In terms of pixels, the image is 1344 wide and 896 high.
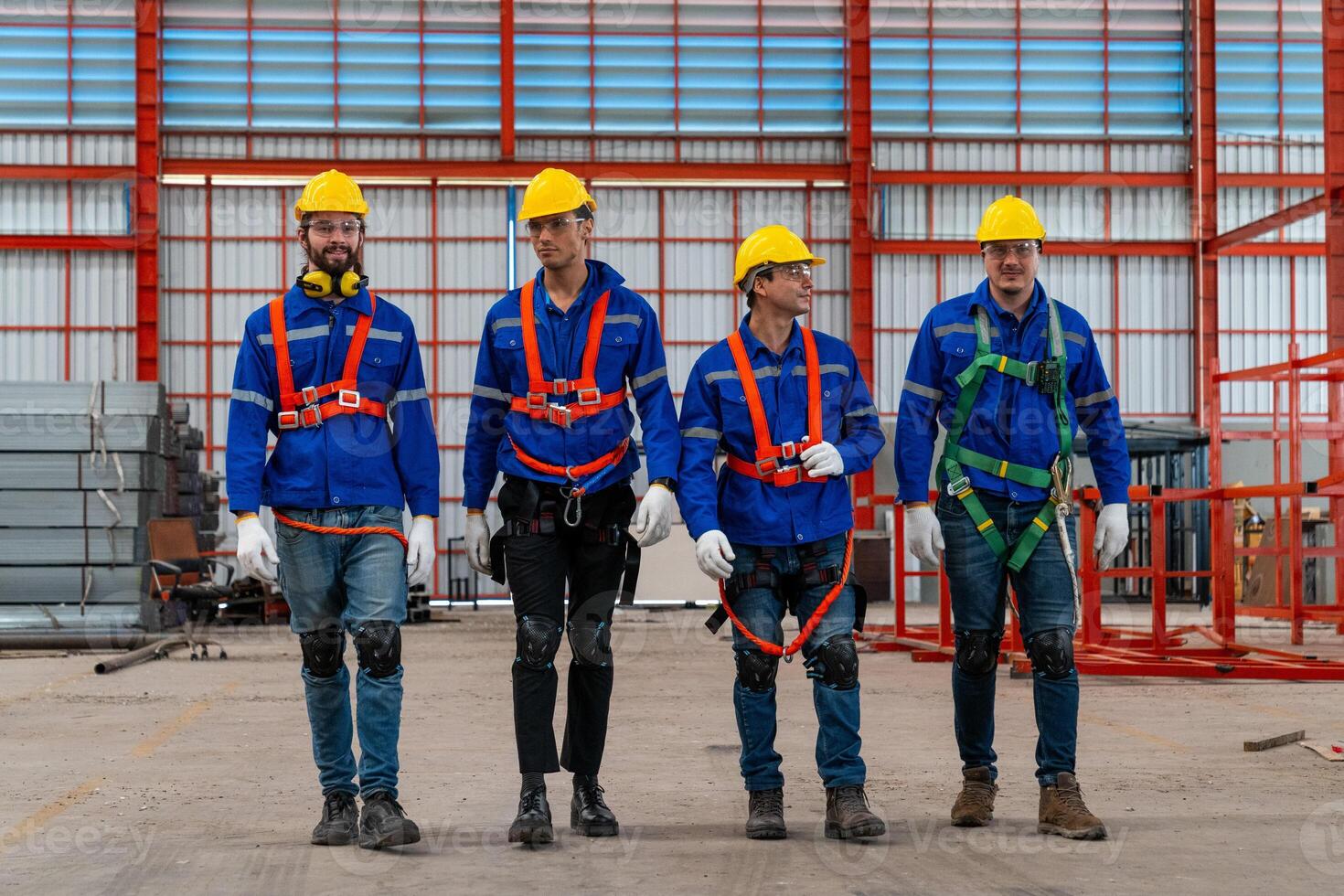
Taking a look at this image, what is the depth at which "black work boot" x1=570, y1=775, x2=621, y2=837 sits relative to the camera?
436cm

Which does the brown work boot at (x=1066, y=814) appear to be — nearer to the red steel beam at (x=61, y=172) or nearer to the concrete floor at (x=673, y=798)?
the concrete floor at (x=673, y=798)

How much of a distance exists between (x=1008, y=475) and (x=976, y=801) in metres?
0.96

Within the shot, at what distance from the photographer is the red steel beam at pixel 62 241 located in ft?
70.2

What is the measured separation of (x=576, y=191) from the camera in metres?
4.48

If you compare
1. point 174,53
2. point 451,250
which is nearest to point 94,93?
point 174,53

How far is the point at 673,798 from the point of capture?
5.08m

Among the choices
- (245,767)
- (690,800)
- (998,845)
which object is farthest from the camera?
(245,767)

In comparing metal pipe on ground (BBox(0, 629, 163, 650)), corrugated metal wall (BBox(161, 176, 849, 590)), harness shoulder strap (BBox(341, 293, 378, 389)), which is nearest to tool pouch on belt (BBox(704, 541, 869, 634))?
harness shoulder strap (BBox(341, 293, 378, 389))

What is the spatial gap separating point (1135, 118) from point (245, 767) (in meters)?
20.3

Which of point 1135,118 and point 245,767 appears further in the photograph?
point 1135,118

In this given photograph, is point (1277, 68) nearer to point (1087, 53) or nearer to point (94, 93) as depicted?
point (1087, 53)

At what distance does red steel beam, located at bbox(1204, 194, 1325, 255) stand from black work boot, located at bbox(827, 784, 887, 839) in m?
14.6

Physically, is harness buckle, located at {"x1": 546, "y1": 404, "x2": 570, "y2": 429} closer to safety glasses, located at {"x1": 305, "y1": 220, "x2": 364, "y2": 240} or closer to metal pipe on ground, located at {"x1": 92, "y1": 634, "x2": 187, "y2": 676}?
safety glasses, located at {"x1": 305, "y1": 220, "x2": 364, "y2": 240}

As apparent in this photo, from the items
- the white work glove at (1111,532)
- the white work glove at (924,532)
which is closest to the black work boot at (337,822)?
the white work glove at (924,532)
